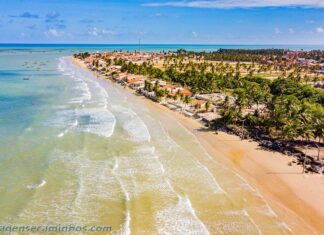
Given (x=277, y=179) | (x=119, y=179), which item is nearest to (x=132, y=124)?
(x=119, y=179)

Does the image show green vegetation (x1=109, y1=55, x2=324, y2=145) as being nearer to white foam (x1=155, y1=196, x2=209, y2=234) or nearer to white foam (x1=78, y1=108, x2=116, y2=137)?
white foam (x1=78, y1=108, x2=116, y2=137)

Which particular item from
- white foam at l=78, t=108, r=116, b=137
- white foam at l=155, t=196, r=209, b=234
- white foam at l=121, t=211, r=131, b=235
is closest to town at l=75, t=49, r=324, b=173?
white foam at l=78, t=108, r=116, b=137

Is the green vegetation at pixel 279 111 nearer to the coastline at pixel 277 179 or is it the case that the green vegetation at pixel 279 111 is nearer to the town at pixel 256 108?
the town at pixel 256 108

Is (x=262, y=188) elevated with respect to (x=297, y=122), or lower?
lower

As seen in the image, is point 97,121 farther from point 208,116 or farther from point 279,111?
point 279,111

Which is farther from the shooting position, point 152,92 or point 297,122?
point 152,92

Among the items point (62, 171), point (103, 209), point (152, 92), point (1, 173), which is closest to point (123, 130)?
point (62, 171)

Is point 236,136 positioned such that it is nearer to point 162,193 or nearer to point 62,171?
point 162,193

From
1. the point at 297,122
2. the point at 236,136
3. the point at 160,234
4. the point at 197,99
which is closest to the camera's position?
the point at 160,234

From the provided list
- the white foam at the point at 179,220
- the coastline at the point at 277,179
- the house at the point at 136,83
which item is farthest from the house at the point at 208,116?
the house at the point at 136,83
